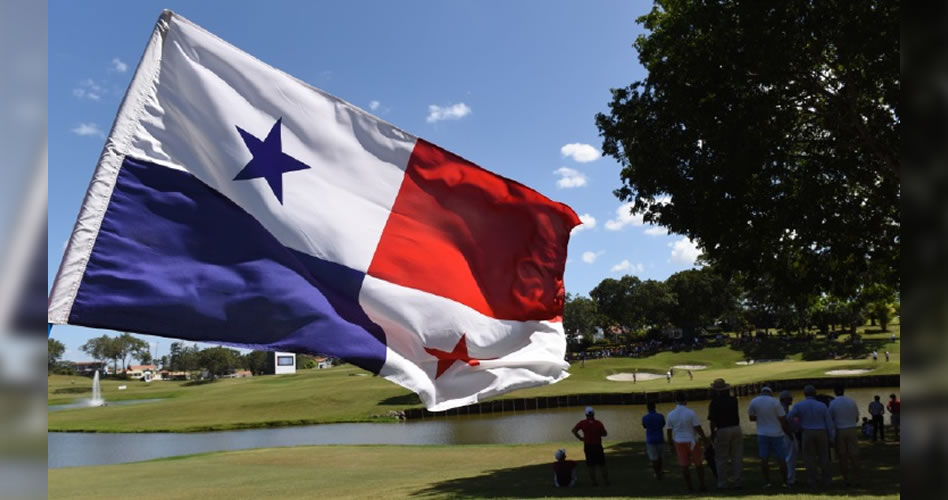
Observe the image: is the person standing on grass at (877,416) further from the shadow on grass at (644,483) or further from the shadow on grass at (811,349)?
the shadow on grass at (811,349)

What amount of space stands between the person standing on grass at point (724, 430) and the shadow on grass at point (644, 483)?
0.39 m

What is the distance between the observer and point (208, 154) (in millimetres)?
5801

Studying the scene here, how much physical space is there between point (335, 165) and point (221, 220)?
1096 millimetres

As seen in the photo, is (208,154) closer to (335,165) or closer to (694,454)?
(335,165)

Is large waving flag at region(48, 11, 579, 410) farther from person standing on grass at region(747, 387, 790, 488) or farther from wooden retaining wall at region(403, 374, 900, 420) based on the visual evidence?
wooden retaining wall at region(403, 374, 900, 420)

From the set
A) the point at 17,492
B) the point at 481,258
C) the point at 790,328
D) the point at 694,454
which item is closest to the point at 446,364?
the point at 481,258

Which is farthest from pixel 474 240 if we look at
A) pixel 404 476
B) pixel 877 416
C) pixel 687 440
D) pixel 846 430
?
pixel 877 416

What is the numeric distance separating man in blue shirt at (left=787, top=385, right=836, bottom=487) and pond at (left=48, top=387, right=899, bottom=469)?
2049cm

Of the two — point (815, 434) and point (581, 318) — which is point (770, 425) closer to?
point (815, 434)

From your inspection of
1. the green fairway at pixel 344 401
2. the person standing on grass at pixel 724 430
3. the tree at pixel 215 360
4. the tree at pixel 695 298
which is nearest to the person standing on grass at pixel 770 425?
the person standing on grass at pixel 724 430

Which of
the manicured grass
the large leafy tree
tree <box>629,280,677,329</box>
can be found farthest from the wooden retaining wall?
tree <box>629,280,677,329</box>

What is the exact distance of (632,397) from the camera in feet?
164

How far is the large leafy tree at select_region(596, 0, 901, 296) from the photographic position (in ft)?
60.3

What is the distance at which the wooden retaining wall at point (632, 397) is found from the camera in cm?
4978
